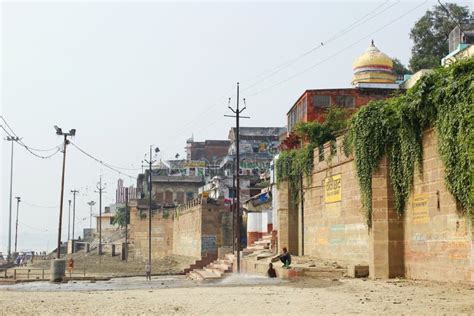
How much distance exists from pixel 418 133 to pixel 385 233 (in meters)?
3.31

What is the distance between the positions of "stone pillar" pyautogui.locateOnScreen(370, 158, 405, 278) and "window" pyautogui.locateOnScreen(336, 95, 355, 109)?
1777 centimetres

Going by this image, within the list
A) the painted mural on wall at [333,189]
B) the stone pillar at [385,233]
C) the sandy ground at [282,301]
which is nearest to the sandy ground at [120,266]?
the painted mural on wall at [333,189]

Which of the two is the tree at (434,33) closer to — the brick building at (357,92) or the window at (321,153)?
the brick building at (357,92)

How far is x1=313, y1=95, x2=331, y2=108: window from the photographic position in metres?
37.4

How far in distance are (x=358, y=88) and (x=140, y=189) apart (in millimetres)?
72303

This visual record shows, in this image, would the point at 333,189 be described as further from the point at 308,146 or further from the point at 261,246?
the point at 261,246

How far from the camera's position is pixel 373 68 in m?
39.4

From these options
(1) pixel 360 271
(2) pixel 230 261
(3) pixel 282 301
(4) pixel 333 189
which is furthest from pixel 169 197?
(3) pixel 282 301

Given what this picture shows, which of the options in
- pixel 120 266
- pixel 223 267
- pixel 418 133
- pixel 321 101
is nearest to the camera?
pixel 418 133

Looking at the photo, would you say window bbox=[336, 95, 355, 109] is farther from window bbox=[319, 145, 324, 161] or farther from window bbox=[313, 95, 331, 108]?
window bbox=[319, 145, 324, 161]

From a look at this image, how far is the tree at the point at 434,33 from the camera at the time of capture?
50.8 m

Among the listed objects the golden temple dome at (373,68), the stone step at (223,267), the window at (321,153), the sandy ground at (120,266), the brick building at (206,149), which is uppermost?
the brick building at (206,149)

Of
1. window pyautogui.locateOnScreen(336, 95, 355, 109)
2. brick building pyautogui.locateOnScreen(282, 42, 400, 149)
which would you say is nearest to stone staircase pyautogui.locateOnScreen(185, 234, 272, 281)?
brick building pyautogui.locateOnScreen(282, 42, 400, 149)

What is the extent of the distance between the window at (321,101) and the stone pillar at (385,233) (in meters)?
17.8
